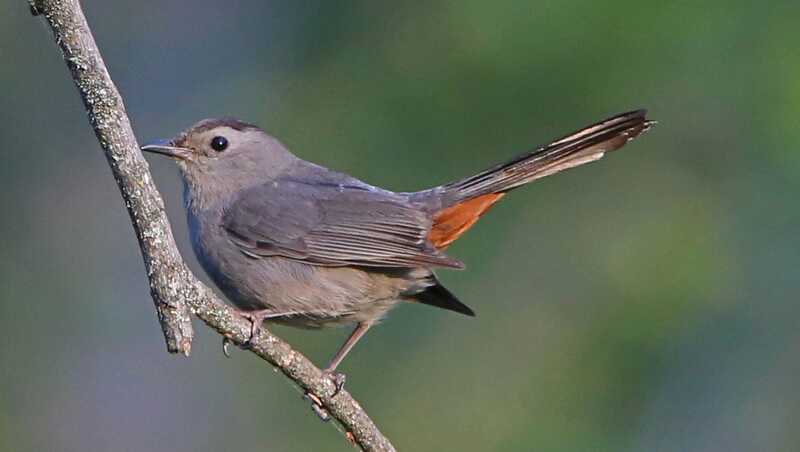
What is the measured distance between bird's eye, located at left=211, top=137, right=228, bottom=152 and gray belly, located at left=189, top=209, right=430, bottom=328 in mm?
506

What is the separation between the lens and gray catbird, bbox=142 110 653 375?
4.97 m

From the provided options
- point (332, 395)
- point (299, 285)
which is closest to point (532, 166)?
point (299, 285)

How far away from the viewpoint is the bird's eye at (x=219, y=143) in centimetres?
555

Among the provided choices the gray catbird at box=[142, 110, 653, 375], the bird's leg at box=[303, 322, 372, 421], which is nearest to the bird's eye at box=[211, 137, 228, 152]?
the gray catbird at box=[142, 110, 653, 375]

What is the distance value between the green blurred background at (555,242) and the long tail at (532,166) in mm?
1867

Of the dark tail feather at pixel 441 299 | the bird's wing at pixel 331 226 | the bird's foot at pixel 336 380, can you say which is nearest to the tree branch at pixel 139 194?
the bird's foot at pixel 336 380

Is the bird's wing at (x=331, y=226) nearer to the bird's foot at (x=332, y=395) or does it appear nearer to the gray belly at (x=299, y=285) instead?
the gray belly at (x=299, y=285)

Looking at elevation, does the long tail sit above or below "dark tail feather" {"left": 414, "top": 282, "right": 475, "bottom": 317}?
above

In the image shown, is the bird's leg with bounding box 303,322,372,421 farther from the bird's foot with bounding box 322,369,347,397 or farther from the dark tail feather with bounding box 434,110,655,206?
the dark tail feather with bounding box 434,110,655,206

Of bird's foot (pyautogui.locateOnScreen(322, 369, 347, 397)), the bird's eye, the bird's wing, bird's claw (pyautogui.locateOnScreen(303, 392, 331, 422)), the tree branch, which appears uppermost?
the bird's eye

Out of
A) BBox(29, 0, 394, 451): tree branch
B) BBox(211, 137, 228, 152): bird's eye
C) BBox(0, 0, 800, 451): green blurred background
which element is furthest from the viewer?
BBox(0, 0, 800, 451): green blurred background

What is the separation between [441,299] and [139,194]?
7.51 ft

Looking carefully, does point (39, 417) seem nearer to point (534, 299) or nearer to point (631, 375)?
point (534, 299)

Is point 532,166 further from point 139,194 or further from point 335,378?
point 139,194
